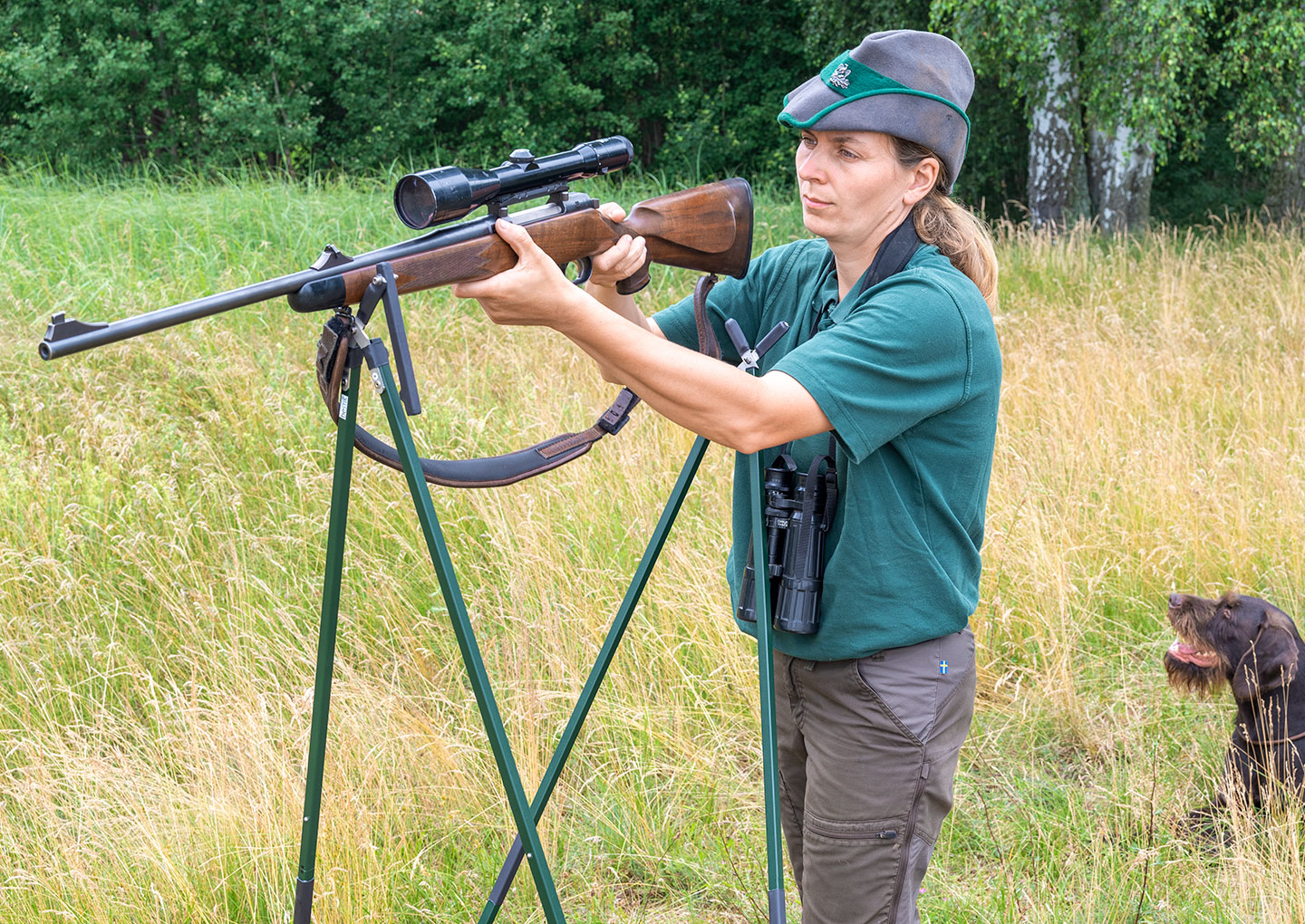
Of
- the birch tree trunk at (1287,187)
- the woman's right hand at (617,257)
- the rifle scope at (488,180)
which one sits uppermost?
the rifle scope at (488,180)

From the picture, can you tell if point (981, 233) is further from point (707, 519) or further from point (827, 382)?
point (707, 519)

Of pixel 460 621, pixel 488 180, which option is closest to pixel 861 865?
pixel 460 621

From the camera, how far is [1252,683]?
10.4 ft

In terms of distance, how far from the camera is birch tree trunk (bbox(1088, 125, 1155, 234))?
431 inches

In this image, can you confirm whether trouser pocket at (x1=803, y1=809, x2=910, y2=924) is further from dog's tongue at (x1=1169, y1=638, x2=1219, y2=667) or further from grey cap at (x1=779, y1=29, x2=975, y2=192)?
dog's tongue at (x1=1169, y1=638, x2=1219, y2=667)

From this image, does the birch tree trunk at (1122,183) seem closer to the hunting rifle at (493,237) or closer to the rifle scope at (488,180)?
the hunting rifle at (493,237)

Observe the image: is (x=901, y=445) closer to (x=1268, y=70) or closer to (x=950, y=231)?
(x=950, y=231)

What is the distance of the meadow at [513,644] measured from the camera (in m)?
2.82

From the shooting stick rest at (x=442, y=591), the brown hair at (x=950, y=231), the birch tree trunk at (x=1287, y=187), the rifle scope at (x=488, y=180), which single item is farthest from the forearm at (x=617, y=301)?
the birch tree trunk at (x=1287, y=187)

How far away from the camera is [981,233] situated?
2.19 m

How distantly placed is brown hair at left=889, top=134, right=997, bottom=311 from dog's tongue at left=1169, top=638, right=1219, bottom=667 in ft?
5.78

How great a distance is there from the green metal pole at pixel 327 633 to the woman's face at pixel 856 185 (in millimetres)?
910

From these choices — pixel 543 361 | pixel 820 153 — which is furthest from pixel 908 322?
pixel 543 361

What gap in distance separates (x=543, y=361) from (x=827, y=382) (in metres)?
4.02
